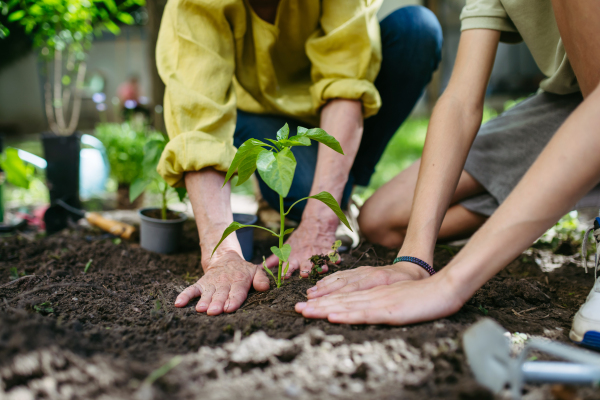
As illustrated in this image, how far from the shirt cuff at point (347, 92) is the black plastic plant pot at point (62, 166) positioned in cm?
135

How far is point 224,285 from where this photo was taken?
3.77ft

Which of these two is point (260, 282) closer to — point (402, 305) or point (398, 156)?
point (402, 305)

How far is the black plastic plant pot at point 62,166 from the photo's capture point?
214cm

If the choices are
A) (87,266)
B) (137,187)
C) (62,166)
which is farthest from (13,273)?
(62,166)

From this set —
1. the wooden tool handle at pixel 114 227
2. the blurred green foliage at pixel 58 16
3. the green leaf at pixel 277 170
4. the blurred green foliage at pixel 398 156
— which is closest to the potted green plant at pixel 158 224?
the wooden tool handle at pixel 114 227

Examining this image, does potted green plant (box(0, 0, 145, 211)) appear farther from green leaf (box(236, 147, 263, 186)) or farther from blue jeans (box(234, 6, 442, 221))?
green leaf (box(236, 147, 263, 186))

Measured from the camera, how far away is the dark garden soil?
27.5 inches

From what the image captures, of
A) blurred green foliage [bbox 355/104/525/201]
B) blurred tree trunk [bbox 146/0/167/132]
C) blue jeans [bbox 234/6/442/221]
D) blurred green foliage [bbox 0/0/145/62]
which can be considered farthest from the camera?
blurred green foliage [bbox 355/104/525/201]

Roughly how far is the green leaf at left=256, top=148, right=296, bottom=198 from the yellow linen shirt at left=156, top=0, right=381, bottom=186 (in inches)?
16.3

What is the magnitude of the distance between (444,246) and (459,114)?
66cm

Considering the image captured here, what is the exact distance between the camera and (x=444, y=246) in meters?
1.76

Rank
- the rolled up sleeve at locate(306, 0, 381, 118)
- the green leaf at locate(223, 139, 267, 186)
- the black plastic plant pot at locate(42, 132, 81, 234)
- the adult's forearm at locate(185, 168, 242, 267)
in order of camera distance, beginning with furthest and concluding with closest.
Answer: the black plastic plant pot at locate(42, 132, 81, 234)
the rolled up sleeve at locate(306, 0, 381, 118)
the adult's forearm at locate(185, 168, 242, 267)
the green leaf at locate(223, 139, 267, 186)

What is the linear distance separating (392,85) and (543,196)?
4.50 ft

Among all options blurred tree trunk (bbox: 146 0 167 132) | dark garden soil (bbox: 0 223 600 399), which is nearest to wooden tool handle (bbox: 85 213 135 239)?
dark garden soil (bbox: 0 223 600 399)
